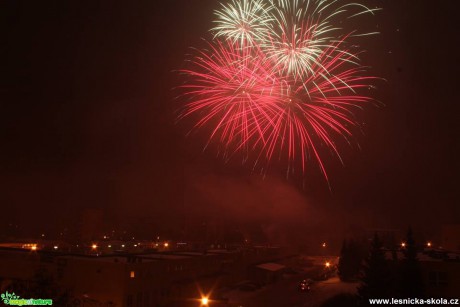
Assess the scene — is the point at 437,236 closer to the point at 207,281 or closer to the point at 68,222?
the point at 207,281

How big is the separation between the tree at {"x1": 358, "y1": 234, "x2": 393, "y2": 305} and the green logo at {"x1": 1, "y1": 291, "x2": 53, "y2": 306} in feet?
42.7

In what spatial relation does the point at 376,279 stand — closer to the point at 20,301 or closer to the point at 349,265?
the point at 20,301

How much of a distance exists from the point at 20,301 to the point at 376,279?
14668 mm

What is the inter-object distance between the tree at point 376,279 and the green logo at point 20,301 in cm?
1300

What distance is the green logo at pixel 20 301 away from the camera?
16266mm

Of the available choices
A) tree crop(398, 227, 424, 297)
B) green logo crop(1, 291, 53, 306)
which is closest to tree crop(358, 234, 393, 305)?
tree crop(398, 227, 424, 297)

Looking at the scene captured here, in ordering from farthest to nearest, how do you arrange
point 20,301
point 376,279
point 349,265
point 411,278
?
point 349,265, point 376,279, point 411,278, point 20,301

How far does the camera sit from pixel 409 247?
2167 centimetres

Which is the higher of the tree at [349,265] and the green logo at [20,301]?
the green logo at [20,301]

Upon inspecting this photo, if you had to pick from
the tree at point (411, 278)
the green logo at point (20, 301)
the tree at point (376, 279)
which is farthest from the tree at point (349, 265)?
the green logo at point (20, 301)

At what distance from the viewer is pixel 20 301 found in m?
16.8

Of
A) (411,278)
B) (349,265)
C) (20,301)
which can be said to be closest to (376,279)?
(411,278)

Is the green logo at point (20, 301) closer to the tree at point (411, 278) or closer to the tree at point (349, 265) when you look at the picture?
the tree at point (411, 278)

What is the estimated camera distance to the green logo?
640 inches
